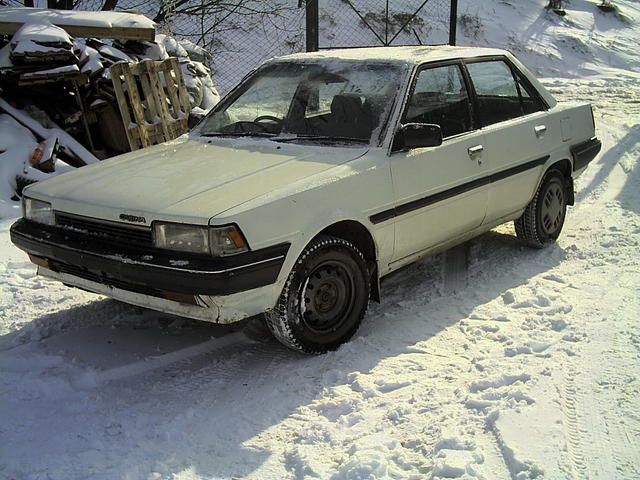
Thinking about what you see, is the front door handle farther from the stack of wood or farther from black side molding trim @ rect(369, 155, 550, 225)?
the stack of wood

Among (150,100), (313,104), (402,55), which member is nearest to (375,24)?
(150,100)

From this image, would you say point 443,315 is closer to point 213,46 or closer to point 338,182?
point 338,182

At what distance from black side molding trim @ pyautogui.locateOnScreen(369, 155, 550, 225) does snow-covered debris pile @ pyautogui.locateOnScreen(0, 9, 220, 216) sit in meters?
3.89

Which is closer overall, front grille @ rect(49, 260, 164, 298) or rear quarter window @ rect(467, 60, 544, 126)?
front grille @ rect(49, 260, 164, 298)

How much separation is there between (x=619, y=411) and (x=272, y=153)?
7.68ft

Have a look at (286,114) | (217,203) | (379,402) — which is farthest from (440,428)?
(286,114)

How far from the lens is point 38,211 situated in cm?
391

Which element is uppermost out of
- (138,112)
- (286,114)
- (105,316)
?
(286,114)

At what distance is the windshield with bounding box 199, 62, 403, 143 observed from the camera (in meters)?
4.27

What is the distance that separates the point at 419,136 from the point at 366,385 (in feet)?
4.91

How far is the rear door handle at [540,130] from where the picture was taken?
5277mm

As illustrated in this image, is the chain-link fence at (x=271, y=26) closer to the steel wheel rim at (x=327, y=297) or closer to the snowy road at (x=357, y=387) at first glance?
the snowy road at (x=357, y=387)

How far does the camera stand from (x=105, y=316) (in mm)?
4406

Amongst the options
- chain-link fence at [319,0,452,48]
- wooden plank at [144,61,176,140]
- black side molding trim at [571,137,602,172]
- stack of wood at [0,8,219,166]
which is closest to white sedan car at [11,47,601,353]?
black side molding trim at [571,137,602,172]
